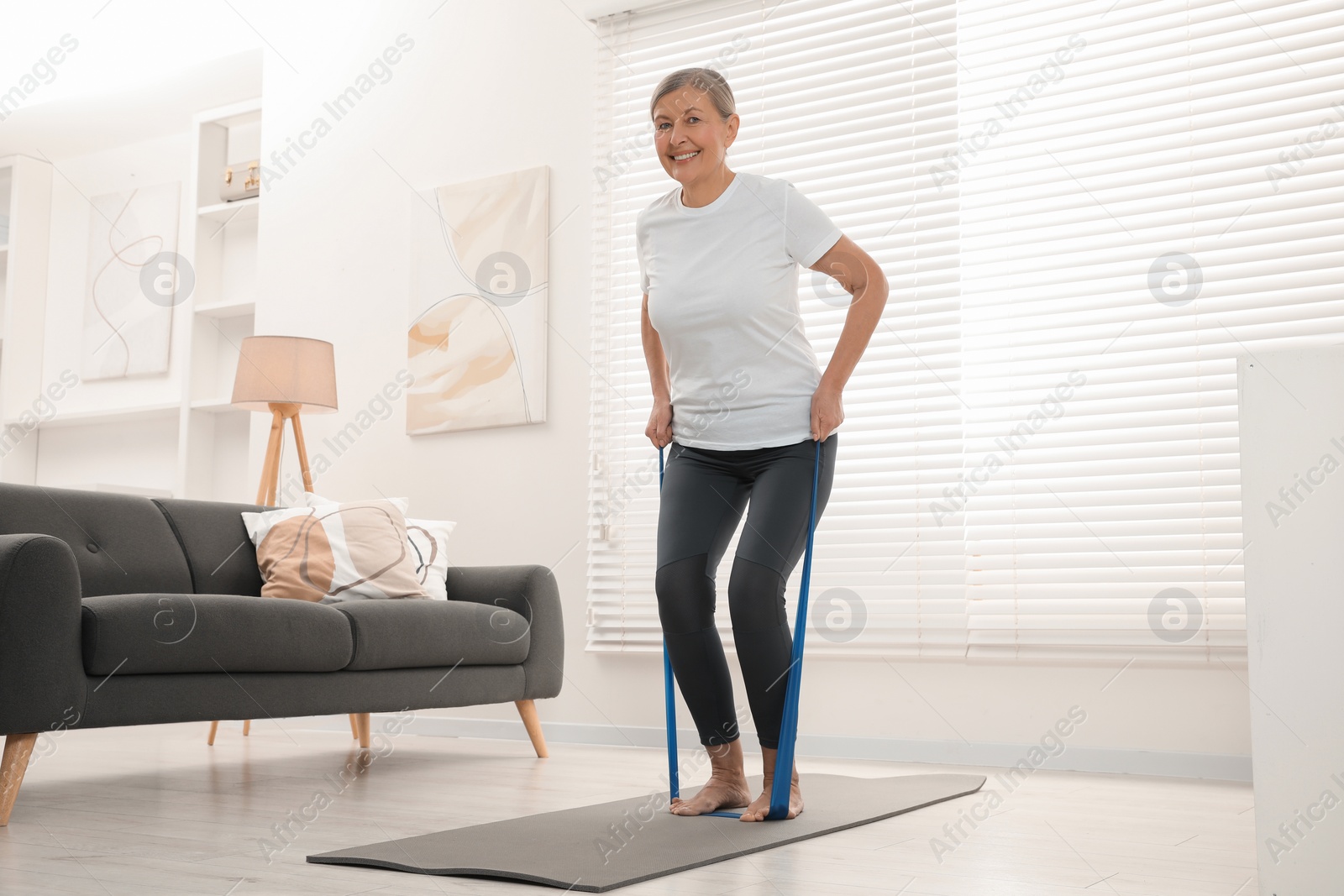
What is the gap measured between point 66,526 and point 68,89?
3.39 metres

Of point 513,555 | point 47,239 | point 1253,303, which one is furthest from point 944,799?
point 47,239

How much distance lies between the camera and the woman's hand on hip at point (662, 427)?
228 centimetres

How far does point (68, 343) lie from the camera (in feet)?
19.0

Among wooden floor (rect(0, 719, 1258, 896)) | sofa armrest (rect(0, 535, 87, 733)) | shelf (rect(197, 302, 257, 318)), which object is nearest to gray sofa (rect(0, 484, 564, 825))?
sofa armrest (rect(0, 535, 87, 733))

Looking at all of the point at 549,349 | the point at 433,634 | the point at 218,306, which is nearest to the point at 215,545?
the point at 433,634

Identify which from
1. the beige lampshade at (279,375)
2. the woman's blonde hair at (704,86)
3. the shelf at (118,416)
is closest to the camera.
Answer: the woman's blonde hair at (704,86)

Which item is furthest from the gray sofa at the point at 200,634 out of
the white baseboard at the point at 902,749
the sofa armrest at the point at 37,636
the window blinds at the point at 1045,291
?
the window blinds at the point at 1045,291

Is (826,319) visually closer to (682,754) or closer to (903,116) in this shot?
(903,116)

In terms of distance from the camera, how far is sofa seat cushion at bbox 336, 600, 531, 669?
9.43 feet

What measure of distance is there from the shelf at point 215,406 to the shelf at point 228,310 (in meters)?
0.39

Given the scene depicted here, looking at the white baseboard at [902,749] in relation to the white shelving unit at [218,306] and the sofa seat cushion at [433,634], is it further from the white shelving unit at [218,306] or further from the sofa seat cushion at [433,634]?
the white shelving unit at [218,306]

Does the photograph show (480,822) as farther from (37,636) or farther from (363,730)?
(363,730)

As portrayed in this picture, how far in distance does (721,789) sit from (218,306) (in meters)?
3.86

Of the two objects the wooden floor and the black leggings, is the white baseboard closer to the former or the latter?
the wooden floor
